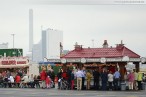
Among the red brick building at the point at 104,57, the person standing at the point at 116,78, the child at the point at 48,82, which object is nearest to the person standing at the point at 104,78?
the person standing at the point at 116,78

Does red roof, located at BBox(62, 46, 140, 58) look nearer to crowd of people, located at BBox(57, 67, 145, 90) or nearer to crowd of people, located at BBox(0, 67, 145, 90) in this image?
crowd of people, located at BBox(0, 67, 145, 90)

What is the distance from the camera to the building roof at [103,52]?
119 feet

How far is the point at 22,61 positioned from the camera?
5562cm

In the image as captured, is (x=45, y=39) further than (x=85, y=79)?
Yes

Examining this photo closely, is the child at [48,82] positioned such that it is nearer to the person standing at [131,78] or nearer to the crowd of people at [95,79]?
the crowd of people at [95,79]

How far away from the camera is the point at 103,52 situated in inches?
1476

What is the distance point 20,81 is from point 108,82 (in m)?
10.3

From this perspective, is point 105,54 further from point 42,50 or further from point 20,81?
point 42,50

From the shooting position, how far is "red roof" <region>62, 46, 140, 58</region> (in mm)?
36344

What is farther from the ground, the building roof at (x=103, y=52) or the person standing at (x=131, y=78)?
the building roof at (x=103, y=52)

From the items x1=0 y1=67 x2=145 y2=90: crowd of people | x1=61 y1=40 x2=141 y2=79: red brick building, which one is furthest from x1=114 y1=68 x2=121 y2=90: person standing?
x1=61 y1=40 x2=141 y2=79: red brick building

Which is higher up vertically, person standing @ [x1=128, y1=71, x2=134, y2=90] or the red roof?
the red roof

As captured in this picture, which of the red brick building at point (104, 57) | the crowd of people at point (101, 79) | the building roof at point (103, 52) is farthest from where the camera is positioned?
the building roof at point (103, 52)

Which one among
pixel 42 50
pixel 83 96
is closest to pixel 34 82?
pixel 83 96
